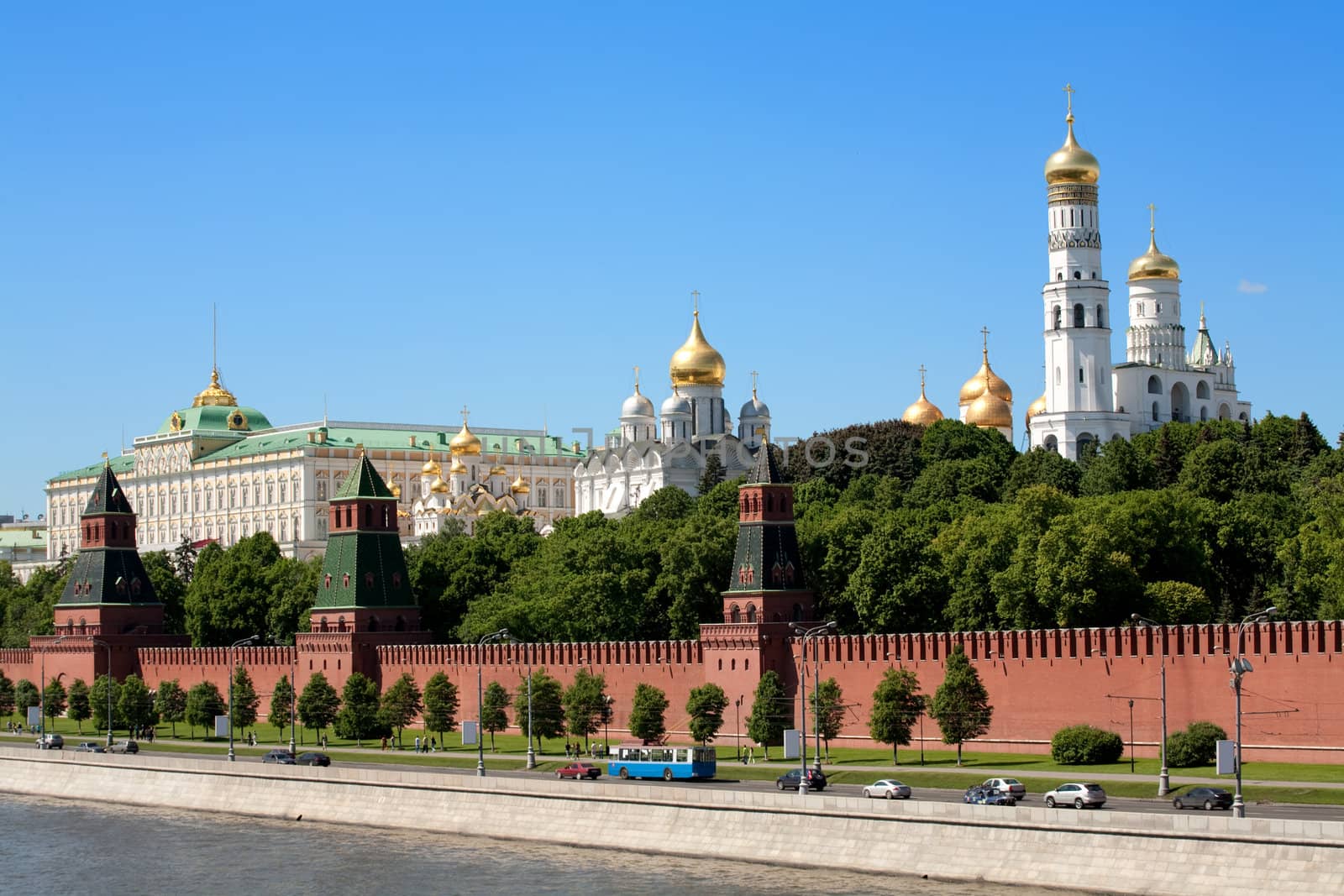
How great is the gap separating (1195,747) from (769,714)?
14.7 metres

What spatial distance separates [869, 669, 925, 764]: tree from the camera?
65188mm

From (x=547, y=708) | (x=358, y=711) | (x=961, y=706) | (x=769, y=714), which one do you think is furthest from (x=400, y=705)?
(x=961, y=706)

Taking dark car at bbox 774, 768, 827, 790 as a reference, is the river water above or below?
below

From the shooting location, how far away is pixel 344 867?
55.6 m

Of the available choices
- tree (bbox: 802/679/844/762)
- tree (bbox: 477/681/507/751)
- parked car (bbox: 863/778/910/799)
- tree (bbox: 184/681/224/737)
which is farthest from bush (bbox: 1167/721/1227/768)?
tree (bbox: 184/681/224/737)

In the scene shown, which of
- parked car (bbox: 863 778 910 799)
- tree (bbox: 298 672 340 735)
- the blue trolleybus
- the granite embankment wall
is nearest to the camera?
the granite embankment wall

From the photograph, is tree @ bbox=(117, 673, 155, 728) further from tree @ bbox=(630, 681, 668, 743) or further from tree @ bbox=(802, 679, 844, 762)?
tree @ bbox=(802, 679, 844, 762)

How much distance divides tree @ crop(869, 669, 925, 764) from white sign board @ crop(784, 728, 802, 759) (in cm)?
210

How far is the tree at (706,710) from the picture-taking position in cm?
7019

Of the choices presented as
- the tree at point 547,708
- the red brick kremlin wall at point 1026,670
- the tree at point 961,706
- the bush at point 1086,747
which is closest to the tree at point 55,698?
the red brick kremlin wall at point 1026,670

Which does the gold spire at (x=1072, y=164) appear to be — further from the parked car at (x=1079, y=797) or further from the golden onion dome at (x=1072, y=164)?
the parked car at (x=1079, y=797)

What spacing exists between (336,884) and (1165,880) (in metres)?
18.7

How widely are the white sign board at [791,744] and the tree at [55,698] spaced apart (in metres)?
41.0

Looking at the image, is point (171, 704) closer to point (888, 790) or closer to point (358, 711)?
point (358, 711)
